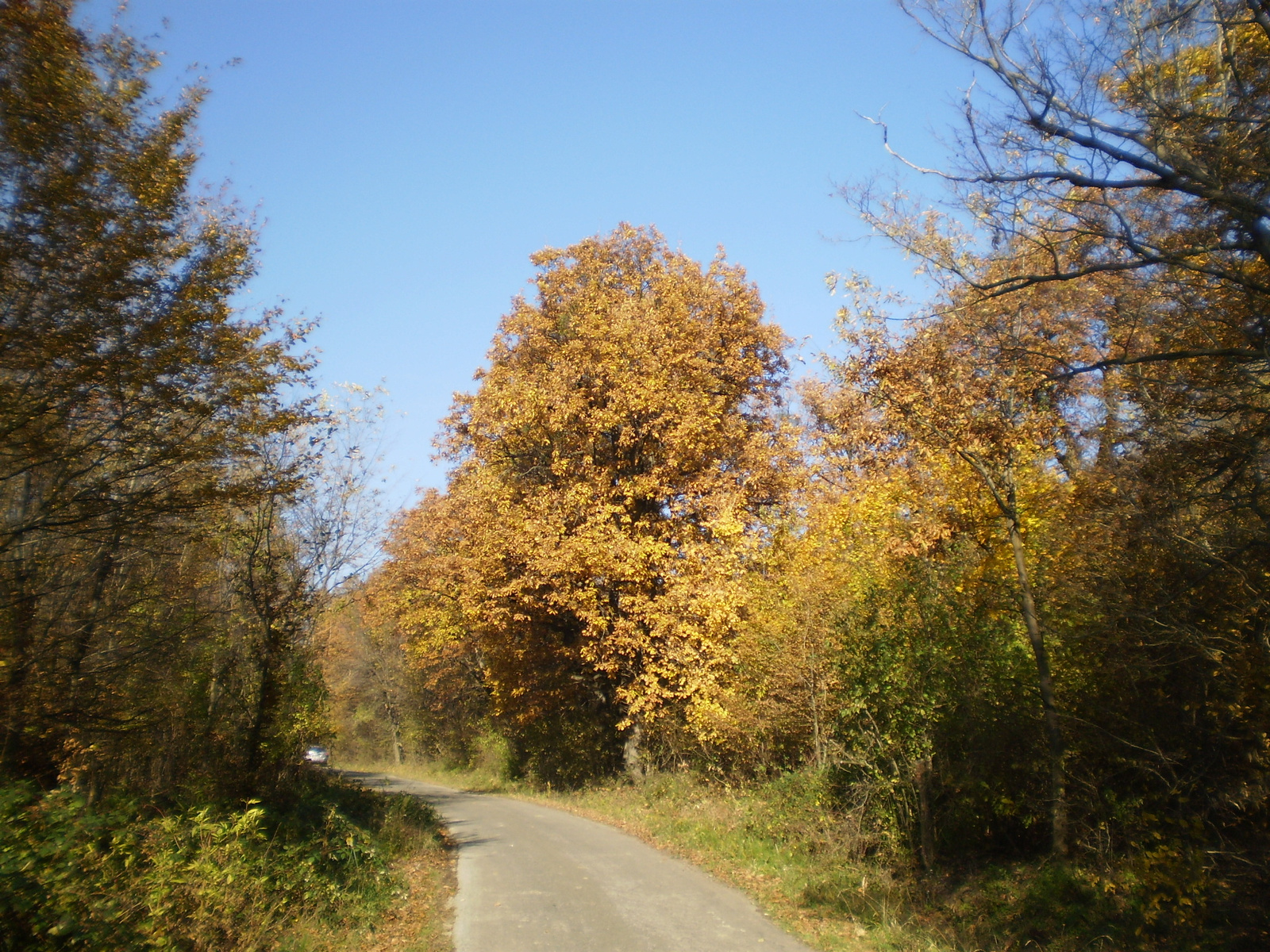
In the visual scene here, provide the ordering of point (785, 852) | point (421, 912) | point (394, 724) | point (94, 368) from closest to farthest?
point (94, 368) → point (421, 912) → point (785, 852) → point (394, 724)

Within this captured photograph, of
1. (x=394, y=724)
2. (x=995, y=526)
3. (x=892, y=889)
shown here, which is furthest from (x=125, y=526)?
(x=394, y=724)

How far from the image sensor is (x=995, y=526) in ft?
40.2

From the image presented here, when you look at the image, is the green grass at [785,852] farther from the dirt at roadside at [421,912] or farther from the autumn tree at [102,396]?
the autumn tree at [102,396]

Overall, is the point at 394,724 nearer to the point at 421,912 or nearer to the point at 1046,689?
the point at 421,912

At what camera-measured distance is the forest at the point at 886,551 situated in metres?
6.44

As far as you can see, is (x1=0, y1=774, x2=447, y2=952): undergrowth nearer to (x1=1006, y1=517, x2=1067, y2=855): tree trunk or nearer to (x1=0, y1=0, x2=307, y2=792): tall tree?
(x1=0, y1=0, x2=307, y2=792): tall tree

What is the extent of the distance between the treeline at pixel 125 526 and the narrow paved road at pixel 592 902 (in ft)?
5.14

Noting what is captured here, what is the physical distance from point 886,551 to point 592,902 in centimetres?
705

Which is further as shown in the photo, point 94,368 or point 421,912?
point 421,912

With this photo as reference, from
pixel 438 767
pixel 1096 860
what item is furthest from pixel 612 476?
pixel 438 767

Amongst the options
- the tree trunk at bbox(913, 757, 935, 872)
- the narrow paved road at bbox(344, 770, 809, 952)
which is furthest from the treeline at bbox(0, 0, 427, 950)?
the tree trunk at bbox(913, 757, 935, 872)

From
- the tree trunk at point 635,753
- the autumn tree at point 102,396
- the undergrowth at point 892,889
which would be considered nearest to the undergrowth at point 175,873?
the autumn tree at point 102,396

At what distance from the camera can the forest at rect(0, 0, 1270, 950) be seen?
644 centimetres

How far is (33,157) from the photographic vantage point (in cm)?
632
